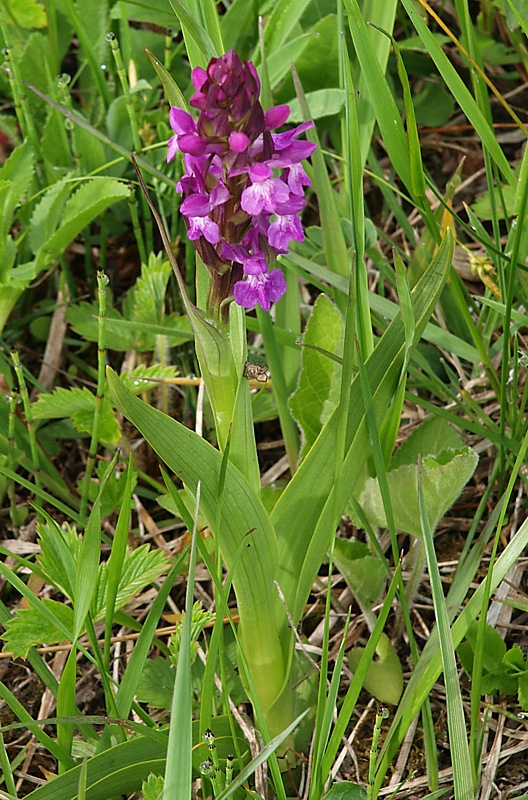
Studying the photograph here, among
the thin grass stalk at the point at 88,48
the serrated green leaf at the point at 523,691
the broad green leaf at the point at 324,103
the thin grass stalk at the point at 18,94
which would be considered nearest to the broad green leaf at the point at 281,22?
the broad green leaf at the point at 324,103

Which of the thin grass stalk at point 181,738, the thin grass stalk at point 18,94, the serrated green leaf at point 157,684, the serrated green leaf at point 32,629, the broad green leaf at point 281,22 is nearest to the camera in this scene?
the thin grass stalk at point 181,738

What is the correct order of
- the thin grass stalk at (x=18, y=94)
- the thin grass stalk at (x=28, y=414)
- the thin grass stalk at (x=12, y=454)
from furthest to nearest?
the thin grass stalk at (x=18, y=94) → the thin grass stalk at (x=12, y=454) → the thin grass stalk at (x=28, y=414)

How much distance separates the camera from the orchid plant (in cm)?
99

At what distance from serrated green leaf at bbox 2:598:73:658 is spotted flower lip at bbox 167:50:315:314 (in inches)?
23.8

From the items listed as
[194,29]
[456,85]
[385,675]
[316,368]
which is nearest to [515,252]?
[456,85]

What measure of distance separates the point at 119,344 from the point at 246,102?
0.99 metres

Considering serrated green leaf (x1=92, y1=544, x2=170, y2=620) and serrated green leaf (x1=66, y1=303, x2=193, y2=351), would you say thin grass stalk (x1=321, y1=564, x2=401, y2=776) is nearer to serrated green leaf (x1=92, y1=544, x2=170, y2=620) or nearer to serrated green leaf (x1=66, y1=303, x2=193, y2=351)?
serrated green leaf (x1=92, y1=544, x2=170, y2=620)

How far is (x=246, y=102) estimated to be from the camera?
0.98 metres

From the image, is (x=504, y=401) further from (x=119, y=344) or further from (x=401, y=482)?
(x=119, y=344)

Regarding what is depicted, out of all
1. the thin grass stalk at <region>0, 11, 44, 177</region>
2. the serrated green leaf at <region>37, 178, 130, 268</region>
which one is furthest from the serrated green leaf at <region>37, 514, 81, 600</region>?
the thin grass stalk at <region>0, 11, 44, 177</region>

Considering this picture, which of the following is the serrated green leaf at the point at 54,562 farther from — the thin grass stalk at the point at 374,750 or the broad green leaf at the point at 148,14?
the broad green leaf at the point at 148,14

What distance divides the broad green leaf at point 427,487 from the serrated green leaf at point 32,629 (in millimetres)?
549

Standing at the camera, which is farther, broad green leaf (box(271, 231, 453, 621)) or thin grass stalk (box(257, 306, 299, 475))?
thin grass stalk (box(257, 306, 299, 475))

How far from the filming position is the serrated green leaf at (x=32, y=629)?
128 centimetres
